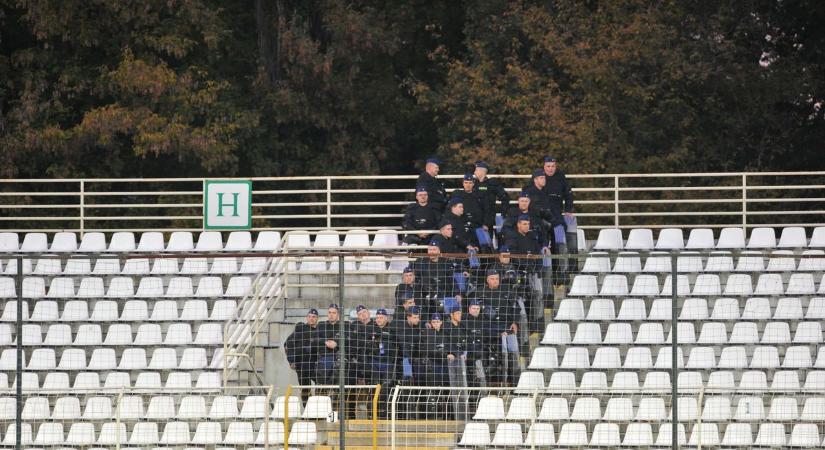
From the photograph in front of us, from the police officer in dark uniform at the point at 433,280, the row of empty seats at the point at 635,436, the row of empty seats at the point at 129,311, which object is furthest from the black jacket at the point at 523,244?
the row of empty seats at the point at 129,311

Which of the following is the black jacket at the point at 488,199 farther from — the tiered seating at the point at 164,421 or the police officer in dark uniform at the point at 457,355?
the tiered seating at the point at 164,421

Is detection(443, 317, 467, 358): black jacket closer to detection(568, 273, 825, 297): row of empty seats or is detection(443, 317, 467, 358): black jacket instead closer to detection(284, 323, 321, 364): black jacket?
detection(284, 323, 321, 364): black jacket

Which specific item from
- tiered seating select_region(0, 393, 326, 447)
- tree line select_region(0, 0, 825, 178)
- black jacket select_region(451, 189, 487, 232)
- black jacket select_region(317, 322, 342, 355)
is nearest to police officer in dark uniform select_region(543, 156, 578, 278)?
black jacket select_region(451, 189, 487, 232)

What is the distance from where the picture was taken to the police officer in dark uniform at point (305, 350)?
17.9 metres

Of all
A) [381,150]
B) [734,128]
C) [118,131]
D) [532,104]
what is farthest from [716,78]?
[118,131]

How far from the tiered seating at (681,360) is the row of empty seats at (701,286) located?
0.02 m

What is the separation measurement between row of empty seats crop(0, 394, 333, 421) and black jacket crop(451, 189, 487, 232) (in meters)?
3.18

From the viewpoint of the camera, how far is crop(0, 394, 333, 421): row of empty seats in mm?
17703

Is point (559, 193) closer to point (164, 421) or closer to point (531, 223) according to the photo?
point (531, 223)

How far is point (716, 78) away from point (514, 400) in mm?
15876

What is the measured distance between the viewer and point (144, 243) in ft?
74.1

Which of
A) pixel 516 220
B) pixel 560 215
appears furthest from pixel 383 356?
pixel 560 215

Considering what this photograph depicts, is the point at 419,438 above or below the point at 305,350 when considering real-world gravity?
below

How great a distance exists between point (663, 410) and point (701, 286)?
9.55ft
